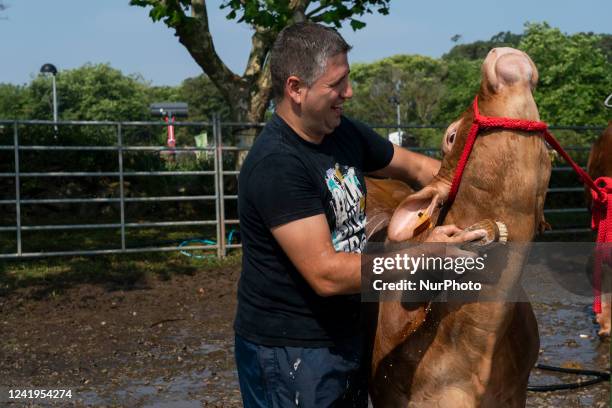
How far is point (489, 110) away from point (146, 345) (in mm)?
4869

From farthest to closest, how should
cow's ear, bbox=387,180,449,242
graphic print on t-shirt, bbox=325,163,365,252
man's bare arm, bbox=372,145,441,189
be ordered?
man's bare arm, bbox=372,145,441,189
graphic print on t-shirt, bbox=325,163,365,252
cow's ear, bbox=387,180,449,242

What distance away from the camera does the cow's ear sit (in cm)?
225

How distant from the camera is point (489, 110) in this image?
2.22 meters

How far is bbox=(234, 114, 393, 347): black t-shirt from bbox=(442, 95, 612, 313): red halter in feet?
1.12

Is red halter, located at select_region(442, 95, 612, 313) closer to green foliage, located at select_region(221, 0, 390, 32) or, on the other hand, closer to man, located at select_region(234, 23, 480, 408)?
man, located at select_region(234, 23, 480, 408)

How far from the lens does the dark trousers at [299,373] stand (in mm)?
2457

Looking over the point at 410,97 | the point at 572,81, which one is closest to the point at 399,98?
the point at 410,97

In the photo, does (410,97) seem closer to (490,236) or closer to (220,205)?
(220,205)

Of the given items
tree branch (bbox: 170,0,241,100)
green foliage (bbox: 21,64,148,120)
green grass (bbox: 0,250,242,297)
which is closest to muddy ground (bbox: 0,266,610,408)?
green grass (bbox: 0,250,242,297)

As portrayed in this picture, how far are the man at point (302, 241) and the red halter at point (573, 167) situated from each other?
0.71 feet

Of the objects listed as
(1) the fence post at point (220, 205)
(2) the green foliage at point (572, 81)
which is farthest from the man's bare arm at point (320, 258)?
(2) the green foliage at point (572, 81)

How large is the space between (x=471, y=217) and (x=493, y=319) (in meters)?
0.30

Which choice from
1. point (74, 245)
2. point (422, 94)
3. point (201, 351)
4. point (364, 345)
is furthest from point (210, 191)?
point (422, 94)

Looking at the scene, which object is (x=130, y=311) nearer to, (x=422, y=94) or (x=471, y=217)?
(x=471, y=217)
